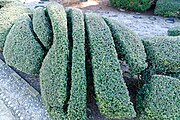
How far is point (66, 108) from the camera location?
12.8 ft

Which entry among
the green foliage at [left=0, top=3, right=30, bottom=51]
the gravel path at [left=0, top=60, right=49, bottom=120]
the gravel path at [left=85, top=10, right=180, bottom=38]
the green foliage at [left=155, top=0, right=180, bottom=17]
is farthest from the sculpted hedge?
the green foliage at [left=155, top=0, right=180, bottom=17]

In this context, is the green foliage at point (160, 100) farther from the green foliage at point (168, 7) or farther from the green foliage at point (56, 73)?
the green foliage at point (168, 7)

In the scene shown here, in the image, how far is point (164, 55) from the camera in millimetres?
4316

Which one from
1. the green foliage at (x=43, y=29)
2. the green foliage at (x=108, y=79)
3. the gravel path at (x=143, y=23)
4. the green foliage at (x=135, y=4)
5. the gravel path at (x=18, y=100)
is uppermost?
the green foliage at (x=43, y=29)

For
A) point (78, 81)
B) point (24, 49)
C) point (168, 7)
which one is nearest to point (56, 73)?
point (78, 81)

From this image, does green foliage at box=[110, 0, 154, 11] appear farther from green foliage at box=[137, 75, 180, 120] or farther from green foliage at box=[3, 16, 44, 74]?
green foliage at box=[137, 75, 180, 120]

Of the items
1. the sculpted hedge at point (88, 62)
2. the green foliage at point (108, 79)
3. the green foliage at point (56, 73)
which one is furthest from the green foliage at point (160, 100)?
the green foliage at point (56, 73)

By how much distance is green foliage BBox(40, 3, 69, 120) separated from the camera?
12.6 feet

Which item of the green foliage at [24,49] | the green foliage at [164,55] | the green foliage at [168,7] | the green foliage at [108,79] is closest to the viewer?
the green foliage at [108,79]

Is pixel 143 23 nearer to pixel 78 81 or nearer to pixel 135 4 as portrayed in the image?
pixel 135 4

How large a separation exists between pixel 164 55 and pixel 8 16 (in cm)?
339

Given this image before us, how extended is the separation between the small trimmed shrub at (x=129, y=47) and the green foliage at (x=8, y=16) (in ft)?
7.15

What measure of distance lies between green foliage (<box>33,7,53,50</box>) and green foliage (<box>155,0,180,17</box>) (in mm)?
4968

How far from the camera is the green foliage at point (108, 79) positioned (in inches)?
145
